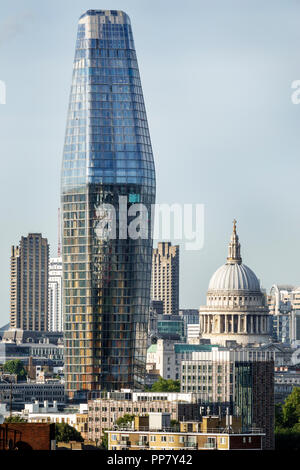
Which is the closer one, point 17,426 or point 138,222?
point 17,426

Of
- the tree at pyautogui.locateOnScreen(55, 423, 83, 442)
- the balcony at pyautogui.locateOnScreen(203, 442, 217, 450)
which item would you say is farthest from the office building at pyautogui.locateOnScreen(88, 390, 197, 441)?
the balcony at pyautogui.locateOnScreen(203, 442, 217, 450)

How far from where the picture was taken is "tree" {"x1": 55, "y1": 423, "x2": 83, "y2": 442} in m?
146

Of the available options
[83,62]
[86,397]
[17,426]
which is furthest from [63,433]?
[17,426]

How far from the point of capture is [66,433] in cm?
14950

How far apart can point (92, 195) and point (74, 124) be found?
6560mm

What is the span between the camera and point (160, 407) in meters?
156

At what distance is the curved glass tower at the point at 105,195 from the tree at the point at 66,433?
32158 millimetres

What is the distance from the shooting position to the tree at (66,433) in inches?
5738

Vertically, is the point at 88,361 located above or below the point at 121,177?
below

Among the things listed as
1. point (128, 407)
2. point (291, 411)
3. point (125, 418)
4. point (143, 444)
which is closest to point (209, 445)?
point (143, 444)

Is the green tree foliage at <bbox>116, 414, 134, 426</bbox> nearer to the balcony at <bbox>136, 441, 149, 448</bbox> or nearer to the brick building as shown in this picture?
the balcony at <bbox>136, 441, 149, 448</bbox>

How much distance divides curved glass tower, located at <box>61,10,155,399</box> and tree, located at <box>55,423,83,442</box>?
106 ft
